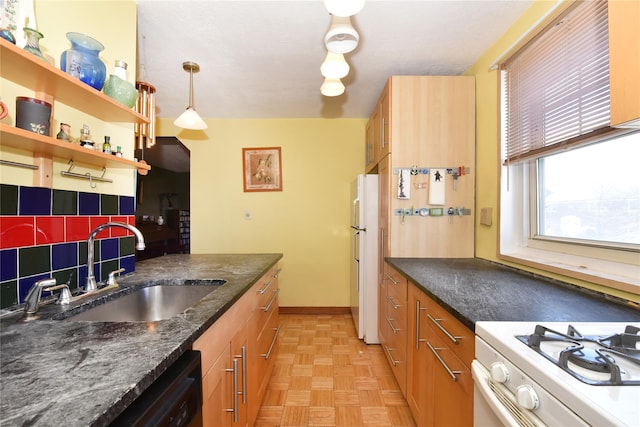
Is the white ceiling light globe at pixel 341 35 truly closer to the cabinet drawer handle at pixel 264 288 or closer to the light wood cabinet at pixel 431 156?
the light wood cabinet at pixel 431 156

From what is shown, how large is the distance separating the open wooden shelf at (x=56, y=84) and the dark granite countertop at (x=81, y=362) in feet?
2.51

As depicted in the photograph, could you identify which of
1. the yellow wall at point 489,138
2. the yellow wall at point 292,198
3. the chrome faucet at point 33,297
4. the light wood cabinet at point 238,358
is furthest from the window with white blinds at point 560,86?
the chrome faucet at point 33,297

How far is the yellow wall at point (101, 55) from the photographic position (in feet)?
3.12

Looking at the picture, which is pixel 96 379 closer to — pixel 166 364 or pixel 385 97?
pixel 166 364

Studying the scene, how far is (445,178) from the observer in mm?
2150

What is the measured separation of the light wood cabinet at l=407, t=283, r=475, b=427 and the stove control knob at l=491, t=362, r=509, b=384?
21cm

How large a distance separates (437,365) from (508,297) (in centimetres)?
43

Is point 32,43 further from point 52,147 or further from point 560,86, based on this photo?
point 560,86

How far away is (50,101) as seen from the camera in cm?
104

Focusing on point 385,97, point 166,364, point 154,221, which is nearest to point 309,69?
point 385,97

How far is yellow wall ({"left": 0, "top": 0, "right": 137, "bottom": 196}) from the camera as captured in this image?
0.95 meters

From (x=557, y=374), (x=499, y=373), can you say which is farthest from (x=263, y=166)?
(x=557, y=374)

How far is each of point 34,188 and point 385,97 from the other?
2.29 m

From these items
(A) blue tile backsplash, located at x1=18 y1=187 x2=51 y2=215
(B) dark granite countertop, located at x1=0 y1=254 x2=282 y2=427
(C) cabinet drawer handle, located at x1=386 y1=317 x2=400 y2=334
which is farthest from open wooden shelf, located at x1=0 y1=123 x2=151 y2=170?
(C) cabinet drawer handle, located at x1=386 y1=317 x2=400 y2=334
